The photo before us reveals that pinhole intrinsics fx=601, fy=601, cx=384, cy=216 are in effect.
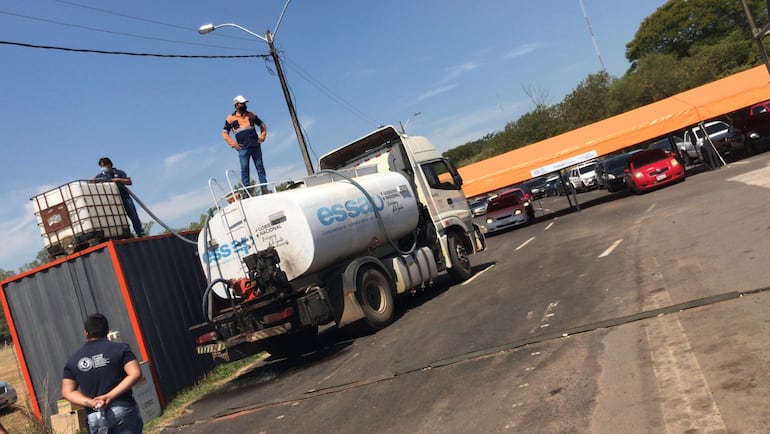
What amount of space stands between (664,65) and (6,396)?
53819 millimetres

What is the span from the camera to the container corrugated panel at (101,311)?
10031 millimetres

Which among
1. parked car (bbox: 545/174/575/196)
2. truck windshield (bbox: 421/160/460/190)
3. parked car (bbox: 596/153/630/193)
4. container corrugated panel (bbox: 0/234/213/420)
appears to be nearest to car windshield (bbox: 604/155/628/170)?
parked car (bbox: 596/153/630/193)

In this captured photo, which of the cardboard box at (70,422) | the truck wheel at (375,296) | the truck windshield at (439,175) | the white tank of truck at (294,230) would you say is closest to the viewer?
the cardboard box at (70,422)

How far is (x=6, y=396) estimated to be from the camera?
16844 mm

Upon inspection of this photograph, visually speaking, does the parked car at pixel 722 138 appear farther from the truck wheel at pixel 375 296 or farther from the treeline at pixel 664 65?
the treeline at pixel 664 65

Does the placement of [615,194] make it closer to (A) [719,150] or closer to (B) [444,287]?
(A) [719,150]

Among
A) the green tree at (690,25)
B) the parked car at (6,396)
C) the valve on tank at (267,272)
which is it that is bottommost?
the parked car at (6,396)

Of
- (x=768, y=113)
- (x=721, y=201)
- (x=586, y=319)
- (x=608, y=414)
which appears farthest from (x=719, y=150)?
(x=608, y=414)

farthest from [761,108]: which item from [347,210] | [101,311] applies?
[101,311]

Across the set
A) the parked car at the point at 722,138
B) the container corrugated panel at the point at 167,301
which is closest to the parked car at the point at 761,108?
the parked car at the point at 722,138

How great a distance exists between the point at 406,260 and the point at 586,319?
531cm

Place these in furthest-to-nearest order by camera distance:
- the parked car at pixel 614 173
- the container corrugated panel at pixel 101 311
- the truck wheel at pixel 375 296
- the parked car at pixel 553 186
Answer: the parked car at pixel 553 186, the parked car at pixel 614 173, the truck wheel at pixel 375 296, the container corrugated panel at pixel 101 311

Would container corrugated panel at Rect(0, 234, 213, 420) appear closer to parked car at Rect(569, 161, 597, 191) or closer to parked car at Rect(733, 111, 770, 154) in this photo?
parked car at Rect(733, 111, 770, 154)

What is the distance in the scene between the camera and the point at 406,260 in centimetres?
1216
